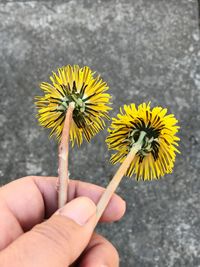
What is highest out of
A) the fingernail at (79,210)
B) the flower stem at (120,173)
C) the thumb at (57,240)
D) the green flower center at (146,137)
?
the green flower center at (146,137)

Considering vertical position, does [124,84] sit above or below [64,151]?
above

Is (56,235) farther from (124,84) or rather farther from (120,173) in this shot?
(124,84)

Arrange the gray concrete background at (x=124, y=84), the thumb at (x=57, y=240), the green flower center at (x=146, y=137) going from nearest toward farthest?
1. the thumb at (x=57, y=240)
2. the green flower center at (x=146, y=137)
3. the gray concrete background at (x=124, y=84)

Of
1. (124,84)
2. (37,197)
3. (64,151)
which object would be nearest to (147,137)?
(64,151)

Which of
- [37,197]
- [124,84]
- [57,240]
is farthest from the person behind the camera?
[124,84]

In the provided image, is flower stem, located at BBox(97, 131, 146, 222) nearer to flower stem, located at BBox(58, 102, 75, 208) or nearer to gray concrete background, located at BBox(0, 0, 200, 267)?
flower stem, located at BBox(58, 102, 75, 208)

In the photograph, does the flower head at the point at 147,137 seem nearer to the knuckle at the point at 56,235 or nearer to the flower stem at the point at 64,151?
the flower stem at the point at 64,151

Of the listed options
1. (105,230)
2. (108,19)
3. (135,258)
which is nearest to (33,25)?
(108,19)

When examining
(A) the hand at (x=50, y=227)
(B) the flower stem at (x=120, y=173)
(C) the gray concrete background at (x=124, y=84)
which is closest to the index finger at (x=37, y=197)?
(A) the hand at (x=50, y=227)
